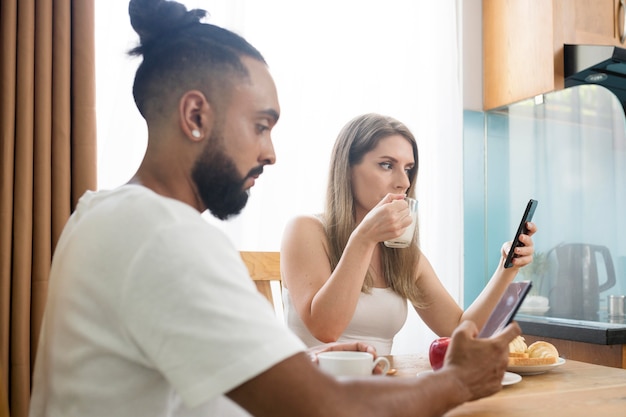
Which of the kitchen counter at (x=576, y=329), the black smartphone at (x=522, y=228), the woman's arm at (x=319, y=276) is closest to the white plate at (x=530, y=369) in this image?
the black smartphone at (x=522, y=228)

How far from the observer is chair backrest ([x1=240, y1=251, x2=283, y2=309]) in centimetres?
182

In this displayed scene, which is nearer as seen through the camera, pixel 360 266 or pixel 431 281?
pixel 360 266

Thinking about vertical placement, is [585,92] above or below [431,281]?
above

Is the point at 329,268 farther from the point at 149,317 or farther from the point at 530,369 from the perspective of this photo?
the point at 149,317

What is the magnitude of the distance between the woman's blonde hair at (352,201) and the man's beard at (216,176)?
3.20ft

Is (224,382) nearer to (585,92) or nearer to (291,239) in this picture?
(291,239)

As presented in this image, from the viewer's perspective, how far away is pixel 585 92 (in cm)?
272

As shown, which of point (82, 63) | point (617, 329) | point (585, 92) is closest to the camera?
point (82, 63)

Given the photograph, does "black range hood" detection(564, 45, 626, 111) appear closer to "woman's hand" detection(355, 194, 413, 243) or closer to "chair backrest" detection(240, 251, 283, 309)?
"woman's hand" detection(355, 194, 413, 243)

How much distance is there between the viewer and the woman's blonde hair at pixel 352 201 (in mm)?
1880

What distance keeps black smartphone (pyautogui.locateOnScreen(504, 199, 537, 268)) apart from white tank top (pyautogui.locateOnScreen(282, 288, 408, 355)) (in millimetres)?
337

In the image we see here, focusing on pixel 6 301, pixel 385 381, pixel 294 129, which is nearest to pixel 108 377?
pixel 385 381

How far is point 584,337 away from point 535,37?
1.30 meters

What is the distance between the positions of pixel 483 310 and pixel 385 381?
114cm
